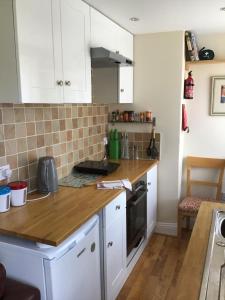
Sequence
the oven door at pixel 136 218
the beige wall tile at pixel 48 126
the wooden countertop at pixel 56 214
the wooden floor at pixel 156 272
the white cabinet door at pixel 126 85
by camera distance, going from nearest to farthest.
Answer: the wooden countertop at pixel 56 214, the beige wall tile at pixel 48 126, the wooden floor at pixel 156 272, the oven door at pixel 136 218, the white cabinet door at pixel 126 85

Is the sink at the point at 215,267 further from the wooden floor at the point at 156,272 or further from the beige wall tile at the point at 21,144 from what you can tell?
the beige wall tile at the point at 21,144

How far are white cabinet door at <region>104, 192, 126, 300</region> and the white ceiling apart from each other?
1465mm

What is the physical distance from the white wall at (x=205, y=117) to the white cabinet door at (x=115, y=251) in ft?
4.96

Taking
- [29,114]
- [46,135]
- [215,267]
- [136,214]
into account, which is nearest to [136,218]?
[136,214]

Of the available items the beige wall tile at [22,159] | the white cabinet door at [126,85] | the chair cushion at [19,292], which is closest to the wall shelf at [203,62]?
the white cabinet door at [126,85]

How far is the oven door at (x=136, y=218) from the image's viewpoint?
2.45 meters

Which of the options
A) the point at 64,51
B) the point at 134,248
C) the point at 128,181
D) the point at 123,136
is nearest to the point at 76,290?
the point at 128,181

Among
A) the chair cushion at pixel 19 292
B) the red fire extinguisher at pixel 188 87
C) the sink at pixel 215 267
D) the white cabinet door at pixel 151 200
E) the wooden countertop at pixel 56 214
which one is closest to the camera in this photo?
the sink at pixel 215 267

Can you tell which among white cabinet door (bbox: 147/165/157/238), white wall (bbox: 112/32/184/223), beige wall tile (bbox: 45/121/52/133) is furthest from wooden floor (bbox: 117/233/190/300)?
beige wall tile (bbox: 45/121/52/133)

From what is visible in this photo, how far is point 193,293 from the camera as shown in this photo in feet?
3.35

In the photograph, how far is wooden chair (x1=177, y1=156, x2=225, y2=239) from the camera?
306 centimetres

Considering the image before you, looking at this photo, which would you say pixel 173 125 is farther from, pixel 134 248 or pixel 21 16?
pixel 21 16

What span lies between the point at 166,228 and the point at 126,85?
67.8 inches

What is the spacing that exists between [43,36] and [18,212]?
106 centimetres
